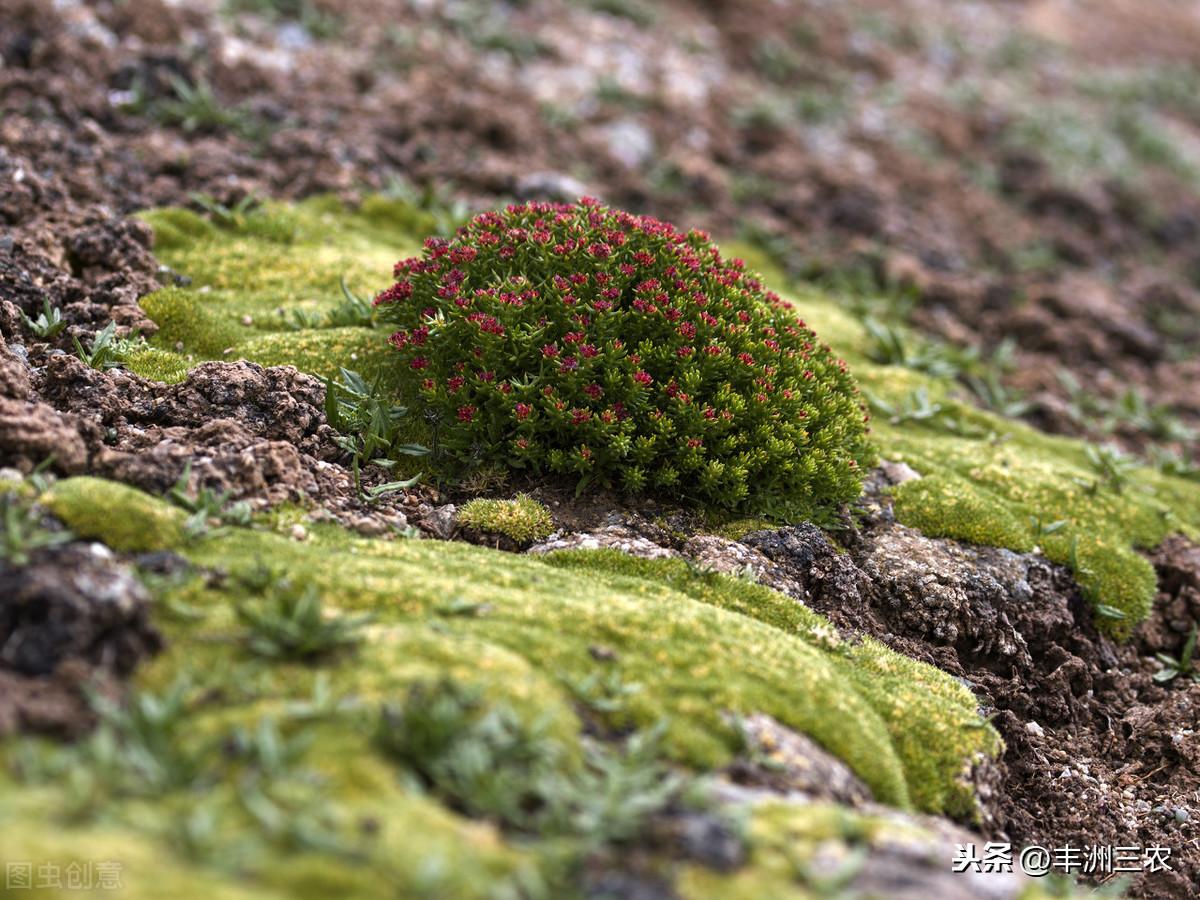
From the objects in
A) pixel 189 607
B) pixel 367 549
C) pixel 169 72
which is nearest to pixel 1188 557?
pixel 367 549

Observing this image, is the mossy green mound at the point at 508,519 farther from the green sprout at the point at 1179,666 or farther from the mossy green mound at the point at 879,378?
the green sprout at the point at 1179,666

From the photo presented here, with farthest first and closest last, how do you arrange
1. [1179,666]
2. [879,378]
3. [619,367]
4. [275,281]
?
[879,378]
[275,281]
[1179,666]
[619,367]

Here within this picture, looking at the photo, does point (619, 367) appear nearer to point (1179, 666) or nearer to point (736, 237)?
point (1179, 666)

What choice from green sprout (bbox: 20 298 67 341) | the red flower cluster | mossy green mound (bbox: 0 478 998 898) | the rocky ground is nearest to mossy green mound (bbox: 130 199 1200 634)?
the rocky ground

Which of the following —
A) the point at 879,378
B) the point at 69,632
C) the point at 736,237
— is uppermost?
the point at 736,237

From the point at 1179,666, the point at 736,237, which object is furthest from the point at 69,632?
the point at 736,237

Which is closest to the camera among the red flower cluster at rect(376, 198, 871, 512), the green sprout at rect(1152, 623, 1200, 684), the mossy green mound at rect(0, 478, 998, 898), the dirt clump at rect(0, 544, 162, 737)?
the mossy green mound at rect(0, 478, 998, 898)

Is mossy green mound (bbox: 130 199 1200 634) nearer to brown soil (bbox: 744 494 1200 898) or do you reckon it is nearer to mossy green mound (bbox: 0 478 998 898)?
brown soil (bbox: 744 494 1200 898)
